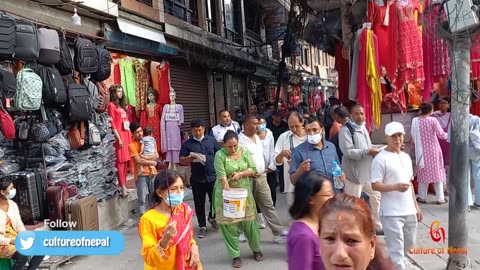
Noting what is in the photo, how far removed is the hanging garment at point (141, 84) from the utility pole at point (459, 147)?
5.83 meters

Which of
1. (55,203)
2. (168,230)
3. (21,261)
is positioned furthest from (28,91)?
(168,230)

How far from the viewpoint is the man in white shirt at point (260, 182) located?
5.38 meters

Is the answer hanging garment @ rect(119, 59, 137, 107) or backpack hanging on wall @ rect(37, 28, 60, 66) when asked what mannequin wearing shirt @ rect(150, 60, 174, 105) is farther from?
backpack hanging on wall @ rect(37, 28, 60, 66)

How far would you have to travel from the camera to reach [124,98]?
7121 mm

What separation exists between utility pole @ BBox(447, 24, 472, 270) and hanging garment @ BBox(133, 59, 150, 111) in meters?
5.83

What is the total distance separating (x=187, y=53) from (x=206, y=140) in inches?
186

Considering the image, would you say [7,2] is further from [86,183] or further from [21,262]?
[21,262]

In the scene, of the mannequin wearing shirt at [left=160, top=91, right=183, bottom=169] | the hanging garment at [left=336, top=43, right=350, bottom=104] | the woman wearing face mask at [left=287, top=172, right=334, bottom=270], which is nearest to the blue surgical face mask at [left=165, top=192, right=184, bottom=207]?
the woman wearing face mask at [left=287, top=172, right=334, bottom=270]

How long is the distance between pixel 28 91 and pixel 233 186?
2557 millimetres

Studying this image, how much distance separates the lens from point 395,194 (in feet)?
12.2

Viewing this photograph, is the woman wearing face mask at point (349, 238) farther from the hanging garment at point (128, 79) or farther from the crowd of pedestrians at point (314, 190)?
the hanging garment at point (128, 79)

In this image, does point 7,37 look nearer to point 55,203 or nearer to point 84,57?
point 84,57

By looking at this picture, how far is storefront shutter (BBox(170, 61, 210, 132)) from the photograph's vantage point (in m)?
10.3

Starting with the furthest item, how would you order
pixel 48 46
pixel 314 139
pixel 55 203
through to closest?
pixel 55 203 < pixel 48 46 < pixel 314 139
